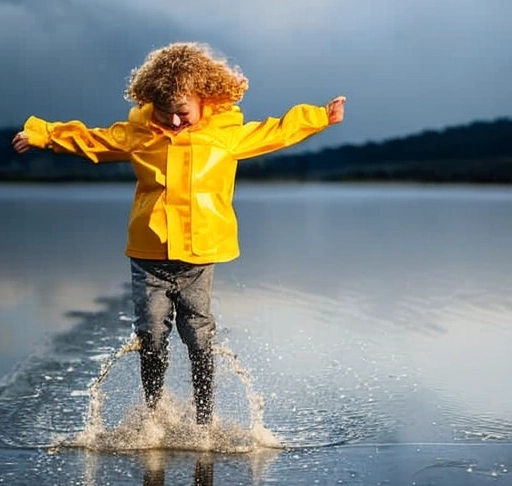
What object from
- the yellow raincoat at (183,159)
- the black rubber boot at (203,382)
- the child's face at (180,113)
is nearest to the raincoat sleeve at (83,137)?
the yellow raincoat at (183,159)

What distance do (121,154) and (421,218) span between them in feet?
54.4

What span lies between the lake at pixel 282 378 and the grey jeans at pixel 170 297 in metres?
0.17

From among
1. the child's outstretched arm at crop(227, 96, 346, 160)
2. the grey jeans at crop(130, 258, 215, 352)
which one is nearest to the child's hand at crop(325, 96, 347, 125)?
the child's outstretched arm at crop(227, 96, 346, 160)

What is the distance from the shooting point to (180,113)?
15.5 feet

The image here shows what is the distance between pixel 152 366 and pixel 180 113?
3.47 feet

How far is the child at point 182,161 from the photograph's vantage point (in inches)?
183

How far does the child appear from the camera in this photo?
4.66 metres

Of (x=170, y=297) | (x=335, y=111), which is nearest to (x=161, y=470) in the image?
(x=170, y=297)

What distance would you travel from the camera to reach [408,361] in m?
6.45

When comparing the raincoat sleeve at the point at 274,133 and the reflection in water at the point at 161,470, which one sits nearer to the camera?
the reflection in water at the point at 161,470

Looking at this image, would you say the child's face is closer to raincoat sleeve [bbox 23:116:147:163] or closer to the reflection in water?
raincoat sleeve [bbox 23:116:147:163]

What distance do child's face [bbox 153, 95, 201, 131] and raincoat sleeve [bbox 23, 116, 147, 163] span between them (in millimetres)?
119

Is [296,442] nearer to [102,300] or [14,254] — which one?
[102,300]

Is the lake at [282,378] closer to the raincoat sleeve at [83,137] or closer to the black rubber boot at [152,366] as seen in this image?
the black rubber boot at [152,366]
